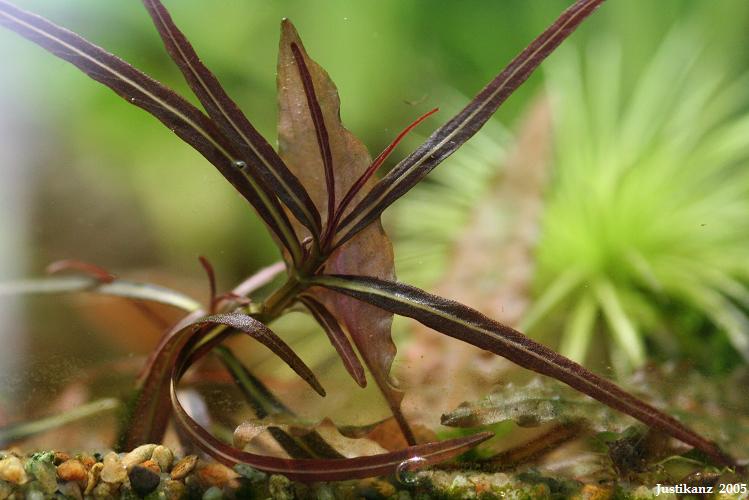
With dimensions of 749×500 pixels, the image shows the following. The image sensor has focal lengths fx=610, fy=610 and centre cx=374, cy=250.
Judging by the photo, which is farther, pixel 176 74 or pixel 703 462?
pixel 176 74

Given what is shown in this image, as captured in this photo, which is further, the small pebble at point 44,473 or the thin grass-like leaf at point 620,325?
the thin grass-like leaf at point 620,325

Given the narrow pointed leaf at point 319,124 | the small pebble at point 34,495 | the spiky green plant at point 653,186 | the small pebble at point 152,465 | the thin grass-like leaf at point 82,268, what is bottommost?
the small pebble at point 34,495

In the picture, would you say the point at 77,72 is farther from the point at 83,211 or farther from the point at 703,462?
the point at 703,462

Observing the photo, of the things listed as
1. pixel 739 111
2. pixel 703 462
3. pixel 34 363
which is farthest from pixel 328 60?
pixel 739 111

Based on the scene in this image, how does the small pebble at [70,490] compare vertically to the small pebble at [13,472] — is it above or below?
below

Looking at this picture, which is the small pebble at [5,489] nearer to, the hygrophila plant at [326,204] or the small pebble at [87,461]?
the small pebble at [87,461]

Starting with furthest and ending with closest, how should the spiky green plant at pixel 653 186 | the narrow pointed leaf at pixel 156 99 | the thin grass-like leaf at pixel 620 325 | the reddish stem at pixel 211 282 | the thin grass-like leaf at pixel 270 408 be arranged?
1. the spiky green plant at pixel 653 186
2. the thin grass-like leaf at pixel 620 325
3. the reddish stem at pixel 211 282
4. the thin grass-like leaf at pixel 270 408
5. the narrow pointed leaf at pixel 156 99

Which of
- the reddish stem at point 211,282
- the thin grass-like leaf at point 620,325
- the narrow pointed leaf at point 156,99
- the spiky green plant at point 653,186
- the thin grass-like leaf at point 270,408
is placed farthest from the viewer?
the spiky green plant at point 653,186

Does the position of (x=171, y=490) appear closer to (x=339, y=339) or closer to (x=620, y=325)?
(x=339, y=339)

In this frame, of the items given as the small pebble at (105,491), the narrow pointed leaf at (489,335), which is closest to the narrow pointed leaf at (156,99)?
the narrow pointed leaf at (489,335)
